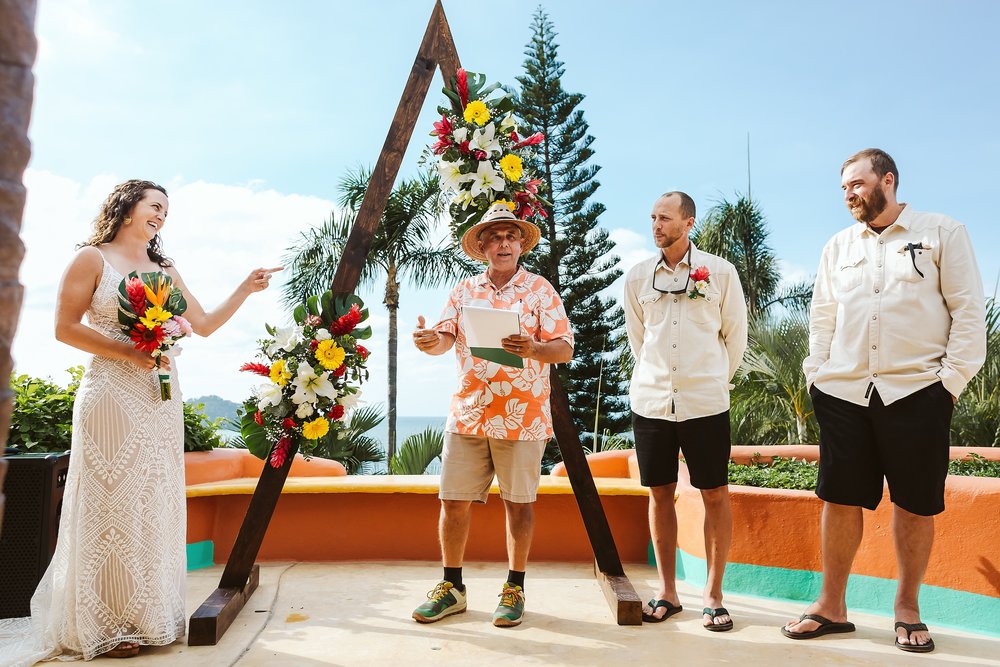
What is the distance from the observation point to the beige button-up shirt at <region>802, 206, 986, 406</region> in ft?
8.61

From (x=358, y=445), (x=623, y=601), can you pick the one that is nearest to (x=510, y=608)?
(x=623, y=601)

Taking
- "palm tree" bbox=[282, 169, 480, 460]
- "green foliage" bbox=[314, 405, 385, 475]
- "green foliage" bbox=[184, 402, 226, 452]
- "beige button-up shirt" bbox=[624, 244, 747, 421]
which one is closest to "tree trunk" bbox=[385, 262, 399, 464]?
"palm tree" bbox=[282, 169, 480, 460]

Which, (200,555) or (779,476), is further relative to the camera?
(200,555)

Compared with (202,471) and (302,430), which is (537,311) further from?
(202,471)

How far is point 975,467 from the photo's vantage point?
4.11 metres

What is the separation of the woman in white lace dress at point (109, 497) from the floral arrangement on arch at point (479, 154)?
1350mm

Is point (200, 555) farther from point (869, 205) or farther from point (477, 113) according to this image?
point (869, 205)

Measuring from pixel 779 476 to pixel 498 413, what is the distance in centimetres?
168

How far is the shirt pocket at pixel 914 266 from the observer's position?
2.71 m

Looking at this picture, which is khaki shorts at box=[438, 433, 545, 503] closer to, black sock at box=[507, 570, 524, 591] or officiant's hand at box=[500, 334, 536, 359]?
black sock at box=[507, 570, 524, 591]

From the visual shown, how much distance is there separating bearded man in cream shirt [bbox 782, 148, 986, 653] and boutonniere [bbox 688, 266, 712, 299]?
1.70ft

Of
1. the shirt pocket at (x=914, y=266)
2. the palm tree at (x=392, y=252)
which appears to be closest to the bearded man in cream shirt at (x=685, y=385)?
the shirt pocket at (x=914, y=266)

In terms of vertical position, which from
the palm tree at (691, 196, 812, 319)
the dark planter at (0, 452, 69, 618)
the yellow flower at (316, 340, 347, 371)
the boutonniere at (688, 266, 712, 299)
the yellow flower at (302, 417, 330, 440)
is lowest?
the dark planter at (0, 452, 69, 618)

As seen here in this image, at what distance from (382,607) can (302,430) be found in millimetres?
900
